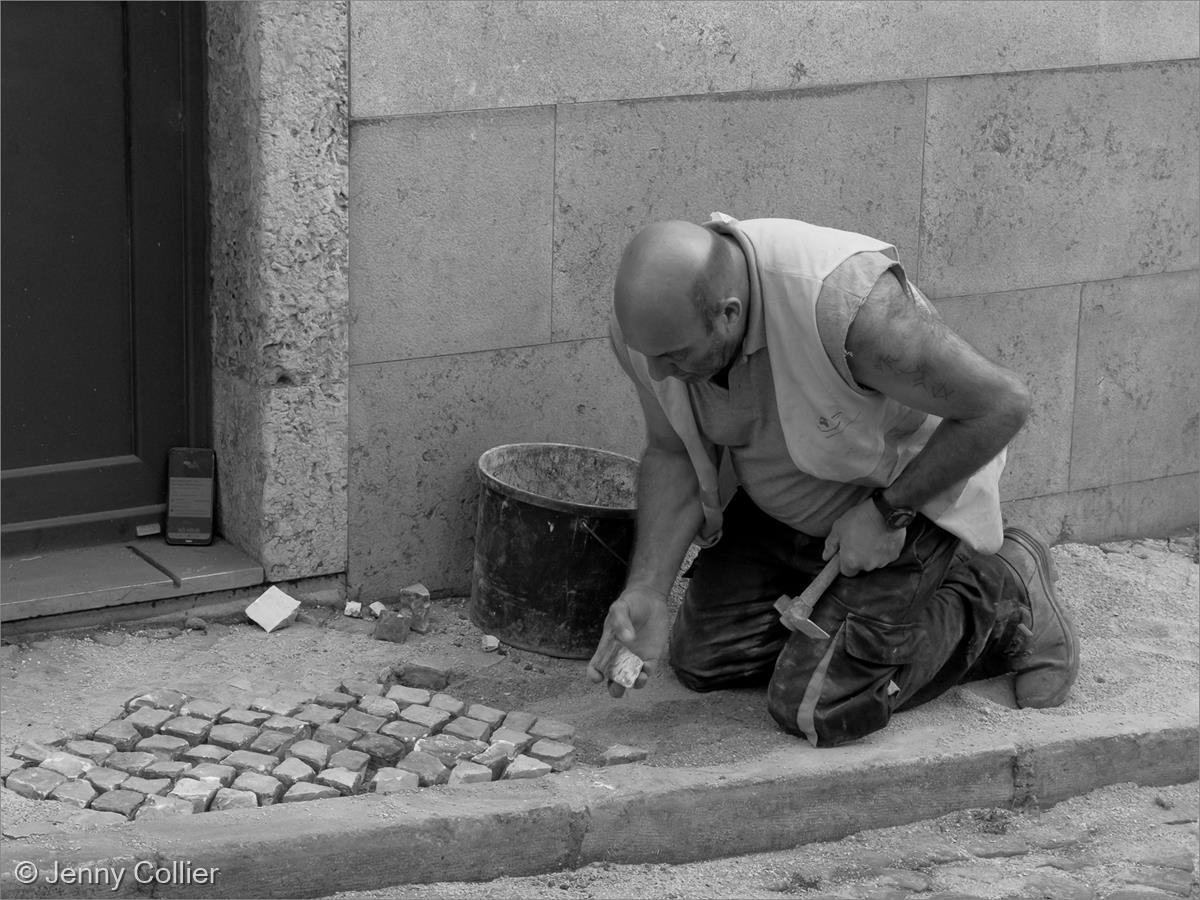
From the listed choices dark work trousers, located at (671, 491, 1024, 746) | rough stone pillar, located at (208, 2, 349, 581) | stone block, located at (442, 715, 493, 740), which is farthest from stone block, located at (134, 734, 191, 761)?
dark work trousers, located at (671, 491, 1024, 746)

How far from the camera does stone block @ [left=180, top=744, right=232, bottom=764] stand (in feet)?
12.9

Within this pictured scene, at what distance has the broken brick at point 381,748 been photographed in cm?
399

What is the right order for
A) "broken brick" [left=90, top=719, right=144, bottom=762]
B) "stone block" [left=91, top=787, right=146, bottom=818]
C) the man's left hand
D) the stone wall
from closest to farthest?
"stone block" [left=91, top=787, right=146, bottom=818], "broken brick" [left=90, top=719, right=144, bottom=762], the man's left hand, the stone wall

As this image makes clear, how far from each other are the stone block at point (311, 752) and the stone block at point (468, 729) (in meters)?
0.33

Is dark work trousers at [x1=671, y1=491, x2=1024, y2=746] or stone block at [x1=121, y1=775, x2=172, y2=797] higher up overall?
dark work trousers at [x1=671, y1=491, x2=1024, y2=746]

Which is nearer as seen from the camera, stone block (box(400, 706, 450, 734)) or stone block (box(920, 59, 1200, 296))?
stone block (box(400, 706, 450, 734))

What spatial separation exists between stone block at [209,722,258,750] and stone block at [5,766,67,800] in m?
0.39

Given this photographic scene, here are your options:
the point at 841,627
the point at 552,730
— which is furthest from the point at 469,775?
the point at 841,627

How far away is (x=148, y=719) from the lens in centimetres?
410

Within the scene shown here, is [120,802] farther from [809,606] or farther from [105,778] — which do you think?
[809,606]

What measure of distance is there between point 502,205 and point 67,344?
1.34 m

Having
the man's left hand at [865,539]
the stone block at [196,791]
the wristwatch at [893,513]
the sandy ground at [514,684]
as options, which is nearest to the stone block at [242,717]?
the sandy ground at [514,684]

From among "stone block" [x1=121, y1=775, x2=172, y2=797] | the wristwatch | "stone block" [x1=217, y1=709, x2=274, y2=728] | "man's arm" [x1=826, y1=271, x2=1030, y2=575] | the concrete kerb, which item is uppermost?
"man's arm" [x1=826, y1=271, x2=1030, y2=575]

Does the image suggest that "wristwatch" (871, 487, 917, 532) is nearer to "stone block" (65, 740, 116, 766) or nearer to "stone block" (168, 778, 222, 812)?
"stone block" (168, 778, 222, 812)
